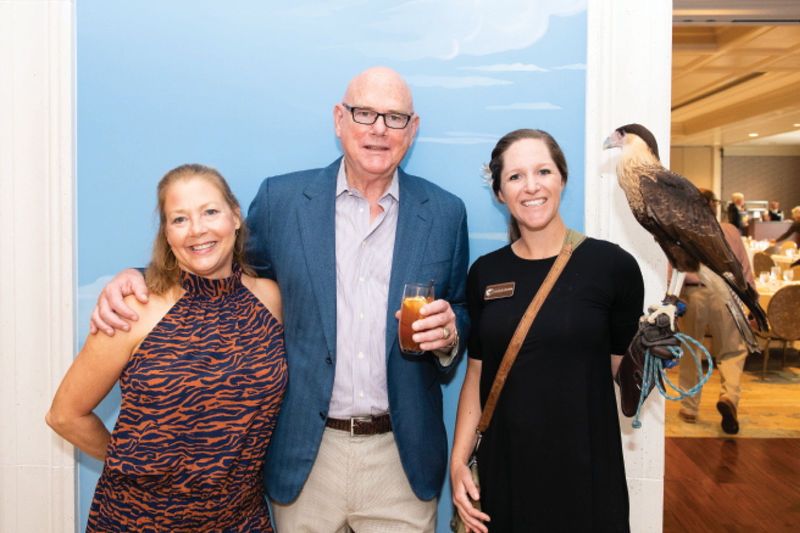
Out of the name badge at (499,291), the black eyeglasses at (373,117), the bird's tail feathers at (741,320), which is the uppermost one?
the black eyeglasses at (373,117)

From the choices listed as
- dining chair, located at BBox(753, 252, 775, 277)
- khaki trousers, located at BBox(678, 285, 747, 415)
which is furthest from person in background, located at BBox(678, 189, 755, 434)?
dining chair, located at BBox(753, 252, 775, 277)

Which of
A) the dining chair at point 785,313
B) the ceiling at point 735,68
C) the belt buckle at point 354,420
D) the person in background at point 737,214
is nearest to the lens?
the belt buckle at point 354,420

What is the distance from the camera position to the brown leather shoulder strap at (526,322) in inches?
63.7

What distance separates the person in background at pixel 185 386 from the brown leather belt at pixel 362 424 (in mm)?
206

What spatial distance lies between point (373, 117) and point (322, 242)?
1.44ft

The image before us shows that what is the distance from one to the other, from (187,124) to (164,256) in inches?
34.8

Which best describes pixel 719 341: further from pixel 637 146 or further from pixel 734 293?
pixel 637 146

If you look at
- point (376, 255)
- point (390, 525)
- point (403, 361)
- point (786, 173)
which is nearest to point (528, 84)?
point (376, 255)

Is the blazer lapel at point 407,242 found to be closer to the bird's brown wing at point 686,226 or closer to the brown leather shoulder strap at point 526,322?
the brown leather shoulder strap at point 526,322

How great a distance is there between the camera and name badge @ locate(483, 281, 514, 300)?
168 centimetres

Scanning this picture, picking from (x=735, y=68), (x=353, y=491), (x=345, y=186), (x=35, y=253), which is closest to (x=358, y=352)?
(x=353, y=491)

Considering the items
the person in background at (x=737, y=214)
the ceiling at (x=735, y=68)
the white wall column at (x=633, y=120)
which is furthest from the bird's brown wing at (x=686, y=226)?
the person in background at (x=737, y=214)

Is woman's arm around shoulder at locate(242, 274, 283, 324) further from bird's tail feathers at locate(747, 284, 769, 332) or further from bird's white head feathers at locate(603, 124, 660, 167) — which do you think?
bird's tail feathers at locate(747, 284, 769, 332)

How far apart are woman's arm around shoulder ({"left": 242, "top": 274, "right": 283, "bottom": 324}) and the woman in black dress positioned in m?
0.68
